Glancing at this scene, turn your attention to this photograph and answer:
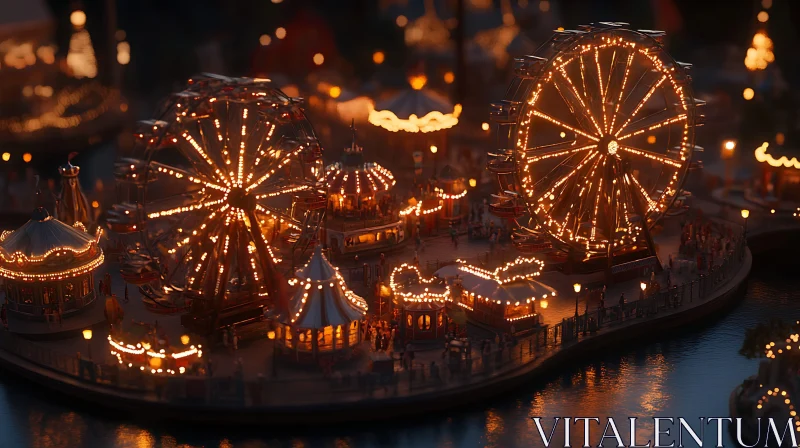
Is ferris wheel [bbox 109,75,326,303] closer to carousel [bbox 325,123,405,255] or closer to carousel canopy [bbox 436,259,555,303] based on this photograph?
A: carousel canopy [bbox 436,259,555,303]

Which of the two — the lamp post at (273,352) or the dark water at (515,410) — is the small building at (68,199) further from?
the lamp post at (273,352)

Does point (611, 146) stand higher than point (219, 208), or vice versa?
point (611, 146)

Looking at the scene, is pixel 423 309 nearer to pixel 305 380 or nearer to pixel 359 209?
pixel 305 380

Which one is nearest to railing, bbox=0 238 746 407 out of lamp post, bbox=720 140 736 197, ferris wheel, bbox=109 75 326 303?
ferris wheel, bbox=109 75 326 303

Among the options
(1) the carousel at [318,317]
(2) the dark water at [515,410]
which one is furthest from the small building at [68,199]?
(1) the carousel at [318,317]

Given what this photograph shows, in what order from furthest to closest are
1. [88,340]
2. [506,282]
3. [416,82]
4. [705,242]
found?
[416,82], [705,242], [506,282], [88,340]

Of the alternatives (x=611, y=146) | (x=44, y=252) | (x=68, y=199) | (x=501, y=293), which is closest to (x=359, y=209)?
(x=611, y=146)

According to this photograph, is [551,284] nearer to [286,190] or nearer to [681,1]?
[286,190]
